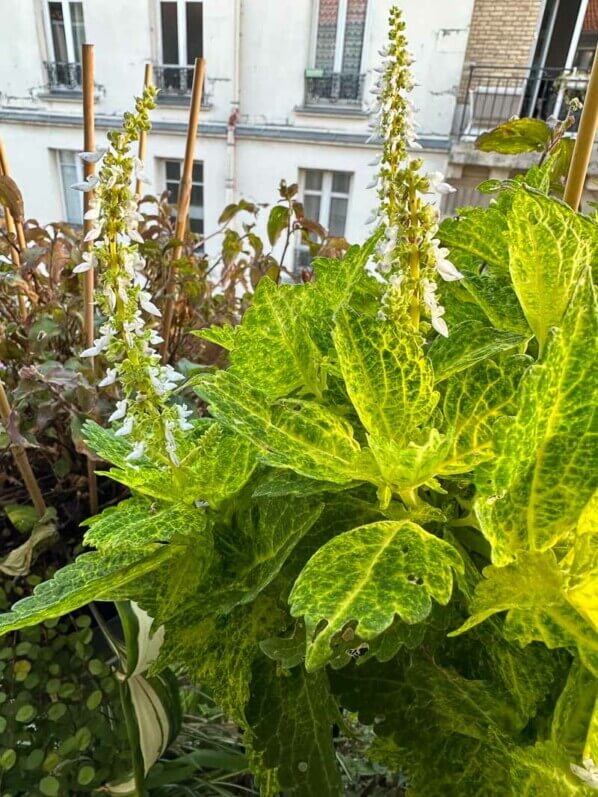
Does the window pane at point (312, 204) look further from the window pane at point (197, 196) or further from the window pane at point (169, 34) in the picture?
the window pane at point (169, 34)

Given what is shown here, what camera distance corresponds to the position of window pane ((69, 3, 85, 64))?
371cm

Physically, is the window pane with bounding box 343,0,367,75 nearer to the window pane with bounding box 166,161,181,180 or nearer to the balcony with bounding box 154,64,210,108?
the balcony with bounding box 154,64,210,108

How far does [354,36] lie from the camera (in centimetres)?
339

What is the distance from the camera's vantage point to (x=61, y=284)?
725 millimetres

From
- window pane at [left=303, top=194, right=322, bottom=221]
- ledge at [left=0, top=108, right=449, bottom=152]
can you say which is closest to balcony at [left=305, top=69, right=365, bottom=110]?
ledge at [left=0, top=108, right=449, bottom=152]

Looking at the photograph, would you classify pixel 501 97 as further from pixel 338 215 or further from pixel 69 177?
pixel 69 177

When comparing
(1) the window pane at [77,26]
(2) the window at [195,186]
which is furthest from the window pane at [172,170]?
(1) the window pane at [77,26]

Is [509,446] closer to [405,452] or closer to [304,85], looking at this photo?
[405,452]

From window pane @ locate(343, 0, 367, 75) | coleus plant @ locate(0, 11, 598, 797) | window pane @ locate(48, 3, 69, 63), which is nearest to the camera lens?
coleus plant @ locate(0, 11, 598, 797)

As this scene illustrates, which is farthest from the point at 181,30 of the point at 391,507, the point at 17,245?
the point at 391,507

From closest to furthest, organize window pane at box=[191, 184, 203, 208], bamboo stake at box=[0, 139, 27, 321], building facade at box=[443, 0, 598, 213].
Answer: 1. bamboo stake at box=[0, 139, 27, 321]
2. building facade at box=[443, 0, 598, 213]
3. window pane at box=[191, 184, 203, 208]

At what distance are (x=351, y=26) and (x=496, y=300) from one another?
3.79m

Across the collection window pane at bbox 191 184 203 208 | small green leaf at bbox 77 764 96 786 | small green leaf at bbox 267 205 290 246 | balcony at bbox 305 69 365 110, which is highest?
balcony at bbox 305 69 365 110

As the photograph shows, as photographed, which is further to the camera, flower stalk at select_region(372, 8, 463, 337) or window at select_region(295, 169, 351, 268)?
window at select_region(295, 169, 351, 268)
